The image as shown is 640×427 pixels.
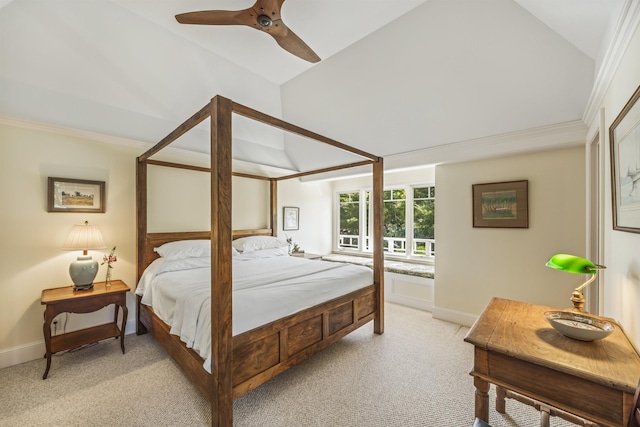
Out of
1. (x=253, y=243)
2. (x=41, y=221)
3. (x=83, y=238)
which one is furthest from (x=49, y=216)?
(x=253, y=243)

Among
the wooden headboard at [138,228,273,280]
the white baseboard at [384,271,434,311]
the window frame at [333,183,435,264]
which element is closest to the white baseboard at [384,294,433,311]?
the white baseboard at [384,271,434,311]

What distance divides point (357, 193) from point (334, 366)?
4222 millimetres

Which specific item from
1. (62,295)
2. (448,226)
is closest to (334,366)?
(448,226)

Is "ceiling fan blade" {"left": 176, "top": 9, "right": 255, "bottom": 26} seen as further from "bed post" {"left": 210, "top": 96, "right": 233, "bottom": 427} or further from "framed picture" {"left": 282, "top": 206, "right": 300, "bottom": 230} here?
"framed picture" {"left": 282, "top": 206, "right": 300, "bottom": 230}

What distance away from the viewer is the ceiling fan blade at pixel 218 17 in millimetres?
1835

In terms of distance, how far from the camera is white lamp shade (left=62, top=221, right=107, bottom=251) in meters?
2.64

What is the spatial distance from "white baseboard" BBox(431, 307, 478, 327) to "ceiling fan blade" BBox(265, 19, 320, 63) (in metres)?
3.64

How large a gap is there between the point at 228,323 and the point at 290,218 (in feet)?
12.2

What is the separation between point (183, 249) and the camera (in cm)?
333

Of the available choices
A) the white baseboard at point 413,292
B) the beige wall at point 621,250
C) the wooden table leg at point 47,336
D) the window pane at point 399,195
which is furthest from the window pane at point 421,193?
the wooden table leg at point 47,336

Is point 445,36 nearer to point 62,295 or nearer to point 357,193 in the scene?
point 357,193

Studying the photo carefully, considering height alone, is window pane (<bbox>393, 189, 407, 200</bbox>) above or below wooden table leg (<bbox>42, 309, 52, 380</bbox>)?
above

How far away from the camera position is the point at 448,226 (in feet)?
12.3

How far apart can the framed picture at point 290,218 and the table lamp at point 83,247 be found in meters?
3.00
